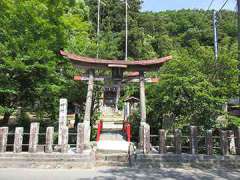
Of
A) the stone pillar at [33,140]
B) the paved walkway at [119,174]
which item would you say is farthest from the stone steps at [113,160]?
the stone pillar at [33,140]

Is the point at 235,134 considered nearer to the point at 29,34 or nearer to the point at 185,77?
the point at 185,77

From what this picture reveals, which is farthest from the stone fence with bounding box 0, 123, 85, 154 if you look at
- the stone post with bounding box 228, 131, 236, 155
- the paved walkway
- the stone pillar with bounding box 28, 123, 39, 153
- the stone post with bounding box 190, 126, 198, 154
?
the stone post with bounding box 228, 131, 236, 155

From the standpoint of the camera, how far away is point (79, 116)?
17562 millimetres

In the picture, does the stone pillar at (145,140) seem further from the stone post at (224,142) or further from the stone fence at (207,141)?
the stone post at (224,142)

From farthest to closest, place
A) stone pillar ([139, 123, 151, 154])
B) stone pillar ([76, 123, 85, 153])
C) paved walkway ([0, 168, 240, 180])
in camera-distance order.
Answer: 1. stone pillar ([139, 123, 151, 154])
2. stone pillar ([76, 123, 85, 153])
3. paved walkway ([0, 168, 240, 180])

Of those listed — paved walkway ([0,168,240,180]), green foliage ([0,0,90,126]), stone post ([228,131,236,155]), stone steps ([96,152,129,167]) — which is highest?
green foliage ([0,0,90,126])

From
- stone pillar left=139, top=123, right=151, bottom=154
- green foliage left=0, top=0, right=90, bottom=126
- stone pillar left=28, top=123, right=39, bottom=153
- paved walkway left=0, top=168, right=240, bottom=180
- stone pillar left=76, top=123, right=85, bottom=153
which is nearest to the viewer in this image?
paved walkway left=0, top=168, right=240, bottom=180

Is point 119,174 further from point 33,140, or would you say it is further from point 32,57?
point 32,57

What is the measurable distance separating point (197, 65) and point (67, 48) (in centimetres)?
694

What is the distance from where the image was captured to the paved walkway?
26.5ft

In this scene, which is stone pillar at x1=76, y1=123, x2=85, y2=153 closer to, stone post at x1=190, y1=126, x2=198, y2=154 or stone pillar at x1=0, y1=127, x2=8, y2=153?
stone pillar at x1=0, y1=127, x2=8, y2=153

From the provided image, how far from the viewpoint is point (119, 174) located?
8.41 meters

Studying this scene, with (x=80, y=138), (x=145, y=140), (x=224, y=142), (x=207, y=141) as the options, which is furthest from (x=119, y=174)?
(x=224, y=142)

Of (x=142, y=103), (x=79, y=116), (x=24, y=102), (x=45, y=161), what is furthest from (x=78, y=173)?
(x=79, y=116)
